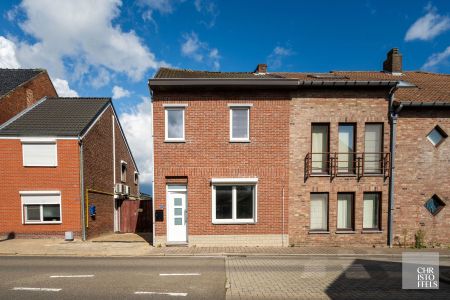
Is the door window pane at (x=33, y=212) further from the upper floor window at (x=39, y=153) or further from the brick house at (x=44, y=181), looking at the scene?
the upper floor window at (x=39, y=153)

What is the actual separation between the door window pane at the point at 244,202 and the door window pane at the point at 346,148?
4172 mm

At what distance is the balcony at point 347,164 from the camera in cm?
1070

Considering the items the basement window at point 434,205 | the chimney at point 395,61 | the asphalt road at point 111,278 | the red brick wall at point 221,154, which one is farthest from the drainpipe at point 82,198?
the chimney at point 395,61

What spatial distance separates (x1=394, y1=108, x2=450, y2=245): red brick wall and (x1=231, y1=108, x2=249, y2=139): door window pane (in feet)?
22.0

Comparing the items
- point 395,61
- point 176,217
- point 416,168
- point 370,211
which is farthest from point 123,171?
point 395,61

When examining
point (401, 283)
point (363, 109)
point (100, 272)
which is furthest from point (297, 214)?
point (100, 272)

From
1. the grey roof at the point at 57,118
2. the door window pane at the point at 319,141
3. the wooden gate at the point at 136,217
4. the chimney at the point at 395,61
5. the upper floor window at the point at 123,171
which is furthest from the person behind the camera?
the upper floor window at the point at 123,171

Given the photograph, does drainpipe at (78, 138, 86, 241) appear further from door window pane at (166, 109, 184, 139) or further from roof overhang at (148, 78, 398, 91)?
roof overhang at (148, 78, 398, 91)

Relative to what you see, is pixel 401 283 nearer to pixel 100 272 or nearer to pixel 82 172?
pixel 100 272

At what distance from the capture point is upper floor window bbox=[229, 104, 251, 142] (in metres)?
10.8

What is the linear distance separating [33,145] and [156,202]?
749cm

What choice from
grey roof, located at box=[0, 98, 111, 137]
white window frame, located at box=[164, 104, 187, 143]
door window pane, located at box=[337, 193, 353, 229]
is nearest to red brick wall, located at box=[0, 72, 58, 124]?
grey roof, located at box=[0, 98, 111, 137]

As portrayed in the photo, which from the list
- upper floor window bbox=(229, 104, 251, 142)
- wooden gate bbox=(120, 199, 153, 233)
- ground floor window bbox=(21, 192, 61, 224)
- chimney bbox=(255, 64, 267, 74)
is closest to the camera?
upper floor window bbox=(229, 104, 251, 142)

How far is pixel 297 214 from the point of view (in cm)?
1066
